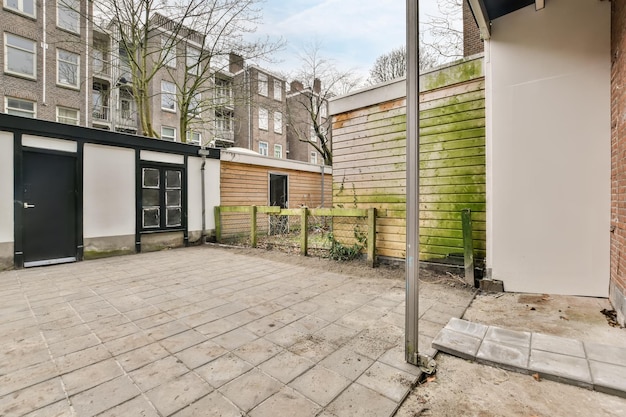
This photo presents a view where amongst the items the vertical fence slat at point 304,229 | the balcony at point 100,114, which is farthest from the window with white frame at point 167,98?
the vertical fence slat at point 304,229

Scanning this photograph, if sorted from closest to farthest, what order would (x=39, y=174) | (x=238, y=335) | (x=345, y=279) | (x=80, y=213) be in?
(x=238, y=335) → (x=345, y=279) → (x=39, y=174) → (x=80, y=213)

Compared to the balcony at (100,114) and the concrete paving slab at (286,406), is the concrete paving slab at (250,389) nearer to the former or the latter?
the concrete paving slab at (286,406)

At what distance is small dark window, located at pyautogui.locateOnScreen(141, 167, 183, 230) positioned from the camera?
6.32 metres

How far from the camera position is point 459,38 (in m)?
9.58

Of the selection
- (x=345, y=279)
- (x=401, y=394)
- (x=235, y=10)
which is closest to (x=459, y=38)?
(x=235, y=10)

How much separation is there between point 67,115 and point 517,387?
1795 centimetres

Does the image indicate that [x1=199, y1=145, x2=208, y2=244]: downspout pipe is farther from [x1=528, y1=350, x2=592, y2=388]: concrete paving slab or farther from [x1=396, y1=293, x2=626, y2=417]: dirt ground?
[x1=528, y1=350, x2=592, y2=388]: concrete paving slab

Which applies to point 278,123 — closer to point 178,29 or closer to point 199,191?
point 178,29

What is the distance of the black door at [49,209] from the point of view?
4.84 meters

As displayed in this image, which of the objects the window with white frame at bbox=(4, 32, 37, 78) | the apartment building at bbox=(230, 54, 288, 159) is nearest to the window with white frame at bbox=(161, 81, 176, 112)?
the apartment building at bbox=(230, 54, 288, 159)

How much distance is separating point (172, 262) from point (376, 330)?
4143 millimetres

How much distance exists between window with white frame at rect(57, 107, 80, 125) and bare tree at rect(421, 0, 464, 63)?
50.3 feet

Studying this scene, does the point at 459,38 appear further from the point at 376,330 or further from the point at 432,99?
the point at 376,330

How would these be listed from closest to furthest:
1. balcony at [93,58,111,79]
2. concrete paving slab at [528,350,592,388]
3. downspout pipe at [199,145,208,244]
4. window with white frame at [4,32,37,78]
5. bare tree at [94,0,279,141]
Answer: concrete paving slab at [528,350,592,388], downspout pipe at [199,145,208,244], bare tree at [94,0,279,141], window with white frame at [4,32,37,78], balcony at [93,58,111,79]
